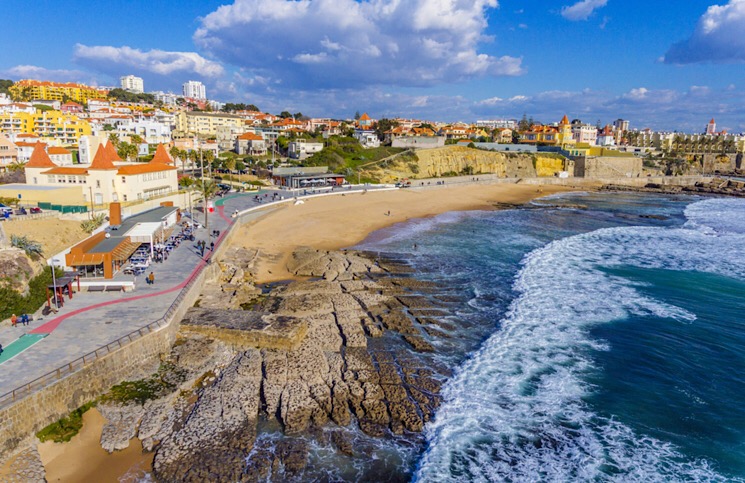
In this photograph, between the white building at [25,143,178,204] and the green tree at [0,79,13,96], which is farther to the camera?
the green tree at [0,79,13,96]

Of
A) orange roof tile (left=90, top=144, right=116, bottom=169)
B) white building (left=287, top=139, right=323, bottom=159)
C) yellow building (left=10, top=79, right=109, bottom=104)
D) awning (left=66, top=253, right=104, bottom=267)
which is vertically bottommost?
awning (left=66, top=253, right=104, bottom=267)

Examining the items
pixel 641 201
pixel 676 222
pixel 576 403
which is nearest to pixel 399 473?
pixel 576 403

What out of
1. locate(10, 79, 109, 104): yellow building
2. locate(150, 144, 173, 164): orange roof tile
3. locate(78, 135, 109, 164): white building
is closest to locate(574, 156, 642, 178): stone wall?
locate(150, 144, 173, 164): orange roof tile

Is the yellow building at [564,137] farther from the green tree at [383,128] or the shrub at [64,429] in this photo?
the shrub at [64,429]

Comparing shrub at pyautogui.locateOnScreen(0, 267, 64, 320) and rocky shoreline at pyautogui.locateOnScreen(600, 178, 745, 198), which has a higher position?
rocky shoreline at pyautogui.locateOnScreen(600, 178, 745, 198)

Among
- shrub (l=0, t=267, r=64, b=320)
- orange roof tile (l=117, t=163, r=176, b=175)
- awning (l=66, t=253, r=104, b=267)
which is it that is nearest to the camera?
shrub (l=0, t=267, r=64, b=320)

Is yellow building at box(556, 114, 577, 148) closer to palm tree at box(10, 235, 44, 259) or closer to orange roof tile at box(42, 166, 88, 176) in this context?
orange roof tile at box(42, 166, 88, 176)

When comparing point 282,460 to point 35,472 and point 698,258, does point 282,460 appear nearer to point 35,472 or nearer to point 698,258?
point 35,472
